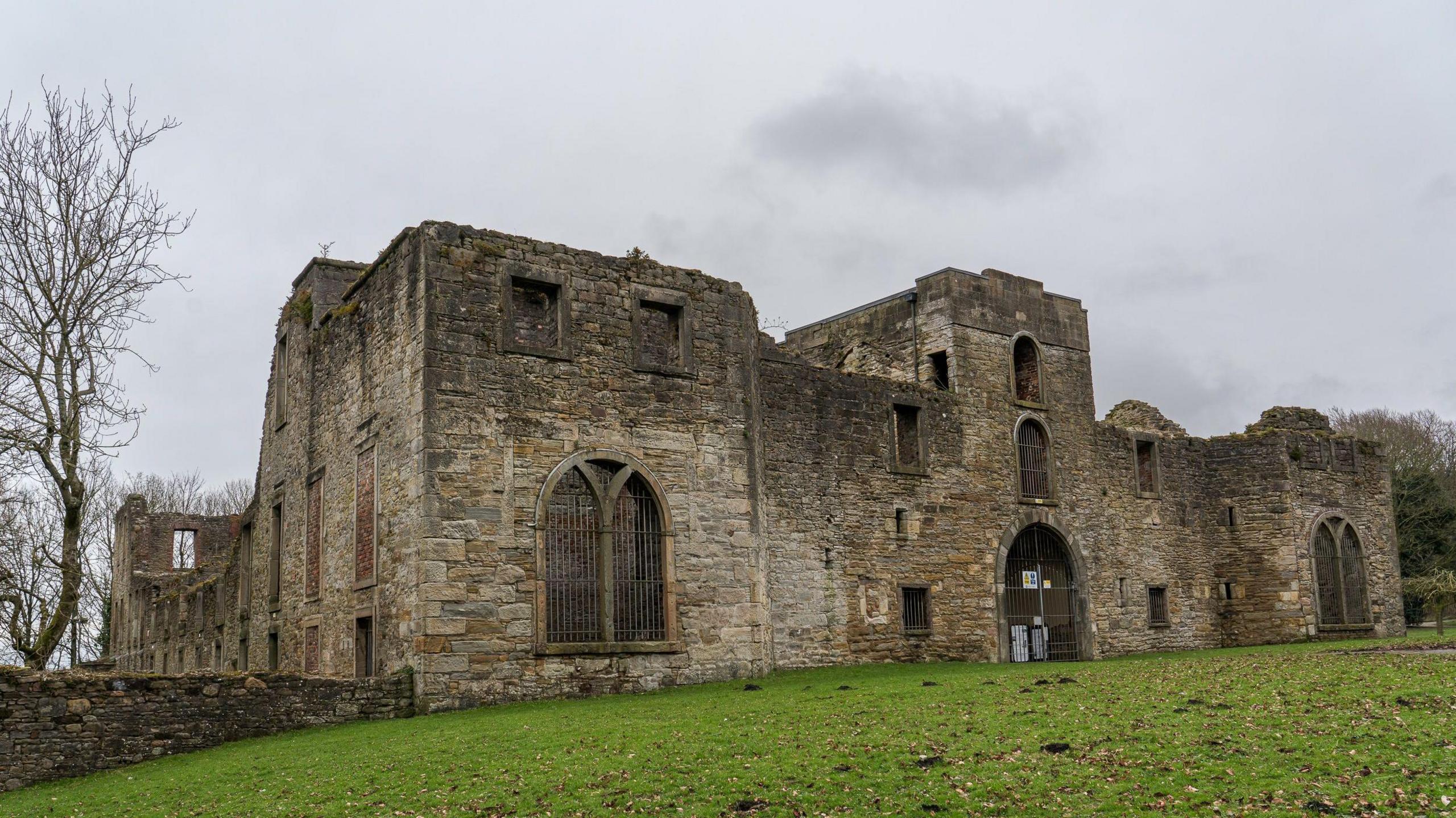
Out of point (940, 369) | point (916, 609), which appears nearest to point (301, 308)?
point (940, 369)

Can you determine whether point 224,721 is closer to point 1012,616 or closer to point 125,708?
point 125,708

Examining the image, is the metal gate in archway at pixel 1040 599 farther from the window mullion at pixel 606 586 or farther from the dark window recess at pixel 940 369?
the window mullion at pixel 606 586

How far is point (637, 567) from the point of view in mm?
19828

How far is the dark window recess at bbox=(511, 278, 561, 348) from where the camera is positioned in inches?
773

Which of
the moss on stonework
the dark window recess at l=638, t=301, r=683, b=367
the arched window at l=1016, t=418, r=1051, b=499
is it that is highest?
the moss on stonework

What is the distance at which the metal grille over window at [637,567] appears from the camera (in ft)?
64.0

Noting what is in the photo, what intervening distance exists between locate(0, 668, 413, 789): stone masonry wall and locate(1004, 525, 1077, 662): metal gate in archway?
14.4 metres

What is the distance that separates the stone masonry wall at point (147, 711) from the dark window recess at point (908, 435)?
11.9 m

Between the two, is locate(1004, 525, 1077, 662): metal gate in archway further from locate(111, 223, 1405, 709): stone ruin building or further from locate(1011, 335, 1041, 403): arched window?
locate(1011, 335, 1041, 403): arched window

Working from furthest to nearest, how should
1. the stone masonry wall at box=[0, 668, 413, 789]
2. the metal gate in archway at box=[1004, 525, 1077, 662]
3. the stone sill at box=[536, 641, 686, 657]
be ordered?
the metal gate in archway at box=[1004, 525, 1077, 662] → the stone sill at box=[536, 641, 686, 657] → the stone masonry wall at box=[0, 668, 413, 789]

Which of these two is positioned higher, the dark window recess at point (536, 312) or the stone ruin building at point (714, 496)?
the dark window recess at point (536, 312)

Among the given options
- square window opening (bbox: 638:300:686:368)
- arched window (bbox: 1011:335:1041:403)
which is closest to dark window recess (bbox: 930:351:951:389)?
arched window (bbox: 1011:335:1041:403)

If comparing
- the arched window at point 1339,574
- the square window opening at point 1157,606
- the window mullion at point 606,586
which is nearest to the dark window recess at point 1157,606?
the square window opening at point 1157,606

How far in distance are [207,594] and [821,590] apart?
17.5 m
